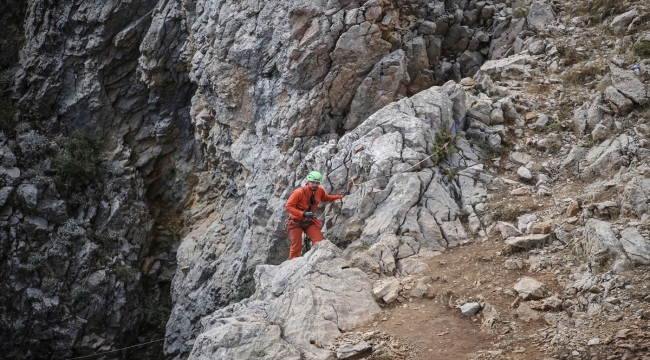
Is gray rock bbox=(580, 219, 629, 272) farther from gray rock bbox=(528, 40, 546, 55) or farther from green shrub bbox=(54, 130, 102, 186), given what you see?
green shrub bbox=(54, 130, 102, 186)

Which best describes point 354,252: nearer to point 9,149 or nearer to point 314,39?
point 314,39

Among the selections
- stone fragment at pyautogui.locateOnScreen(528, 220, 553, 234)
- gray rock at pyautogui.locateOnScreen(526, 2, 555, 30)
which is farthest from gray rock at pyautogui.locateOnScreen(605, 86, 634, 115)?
gray rock at pyautogui.locateOnScreen(526, 2, 555, 30)

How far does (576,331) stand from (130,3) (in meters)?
17.0

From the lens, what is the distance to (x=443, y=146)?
10.9 m

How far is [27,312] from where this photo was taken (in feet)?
52.5

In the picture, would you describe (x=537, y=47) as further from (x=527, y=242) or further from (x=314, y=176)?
(x=314, y=176)

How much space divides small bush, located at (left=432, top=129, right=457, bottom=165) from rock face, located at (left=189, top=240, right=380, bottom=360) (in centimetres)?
304

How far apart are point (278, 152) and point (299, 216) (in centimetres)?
408

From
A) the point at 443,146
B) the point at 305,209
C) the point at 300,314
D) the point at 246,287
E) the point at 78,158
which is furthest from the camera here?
the point at 78,158

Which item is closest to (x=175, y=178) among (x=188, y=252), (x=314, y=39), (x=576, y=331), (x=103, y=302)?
(x=188, y=252)

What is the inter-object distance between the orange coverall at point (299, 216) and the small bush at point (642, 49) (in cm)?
735

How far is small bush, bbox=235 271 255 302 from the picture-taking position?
13.4 metres

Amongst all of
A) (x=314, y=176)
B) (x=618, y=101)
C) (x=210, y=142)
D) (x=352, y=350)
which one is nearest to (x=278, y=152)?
(x=210, y=142)

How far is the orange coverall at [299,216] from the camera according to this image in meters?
10.6
